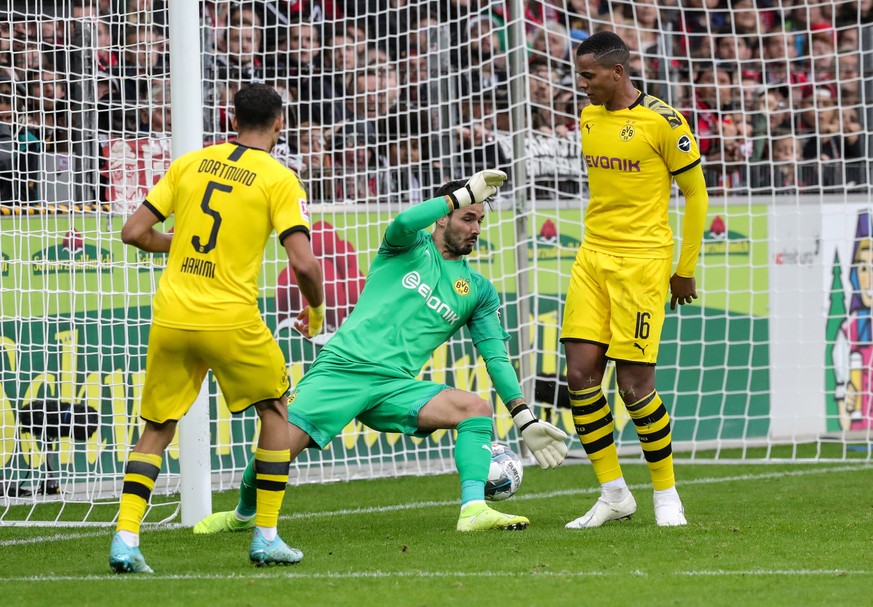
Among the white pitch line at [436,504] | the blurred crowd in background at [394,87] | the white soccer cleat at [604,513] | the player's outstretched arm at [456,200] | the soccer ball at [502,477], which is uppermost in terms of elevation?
the blurred crowd in background at [394,87]

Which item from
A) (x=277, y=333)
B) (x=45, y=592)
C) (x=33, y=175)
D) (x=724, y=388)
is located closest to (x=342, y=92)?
(x=277, y=333)

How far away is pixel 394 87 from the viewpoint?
986 cm

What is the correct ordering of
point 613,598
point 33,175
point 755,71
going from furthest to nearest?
point 755,71 < point 33,175 < point 613,598

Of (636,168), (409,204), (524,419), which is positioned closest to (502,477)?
(524,419)

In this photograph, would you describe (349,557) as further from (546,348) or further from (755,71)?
(755,71)

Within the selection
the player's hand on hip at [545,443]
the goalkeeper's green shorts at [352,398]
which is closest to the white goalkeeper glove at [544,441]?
the player's hand on hip at [545,443]

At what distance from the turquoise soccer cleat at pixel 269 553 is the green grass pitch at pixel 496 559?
65 mm

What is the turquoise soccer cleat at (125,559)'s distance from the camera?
15.9 ft

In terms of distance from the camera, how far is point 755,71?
12.9 m

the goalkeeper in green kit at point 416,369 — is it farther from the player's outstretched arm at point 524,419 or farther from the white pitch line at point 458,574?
the white pitch line at point 458,574

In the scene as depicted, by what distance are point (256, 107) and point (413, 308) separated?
173cm

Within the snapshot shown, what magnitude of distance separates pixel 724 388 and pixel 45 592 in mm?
7712

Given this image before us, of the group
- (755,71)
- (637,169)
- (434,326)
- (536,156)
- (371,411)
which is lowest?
(371,411)

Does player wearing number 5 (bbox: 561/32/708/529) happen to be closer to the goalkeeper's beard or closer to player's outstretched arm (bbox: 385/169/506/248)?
the goalkeeper's beard
